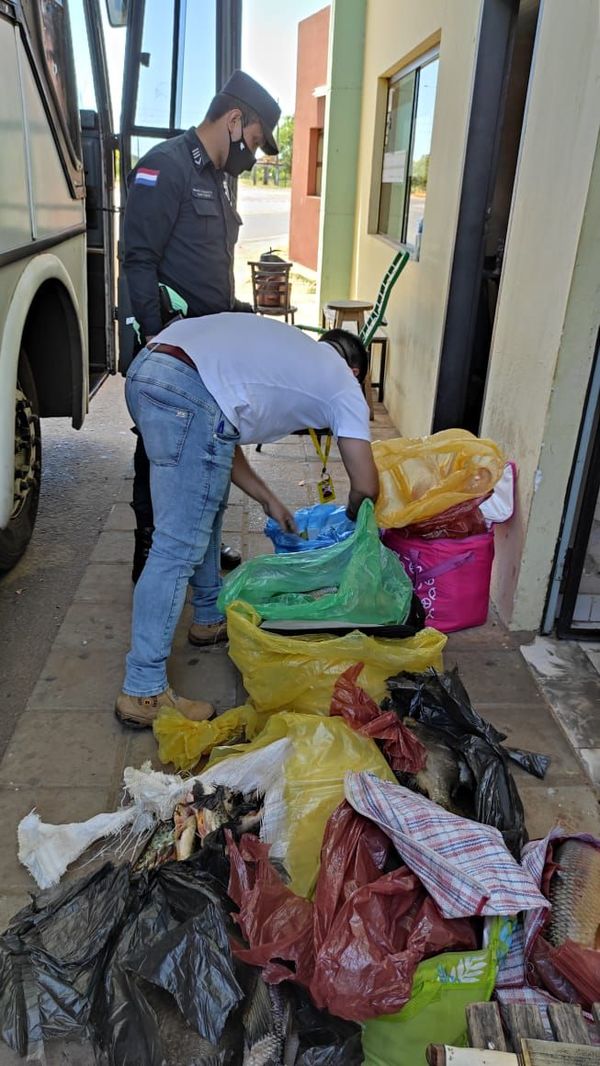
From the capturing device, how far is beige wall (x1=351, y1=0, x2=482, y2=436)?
4441 mm

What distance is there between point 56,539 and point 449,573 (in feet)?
6.64

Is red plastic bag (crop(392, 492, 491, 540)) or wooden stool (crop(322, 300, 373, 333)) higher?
wooden stool (crop(322, 300, 373, 333))

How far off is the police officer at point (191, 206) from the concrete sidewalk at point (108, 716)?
28.8 inches

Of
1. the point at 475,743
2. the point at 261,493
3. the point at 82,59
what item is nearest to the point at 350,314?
the point at 82,59

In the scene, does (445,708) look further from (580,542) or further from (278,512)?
(580,542)

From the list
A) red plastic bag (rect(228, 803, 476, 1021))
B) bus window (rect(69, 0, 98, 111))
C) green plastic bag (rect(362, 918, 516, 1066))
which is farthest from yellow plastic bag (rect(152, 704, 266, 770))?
bus window (rect(69, 0, 98, 111))

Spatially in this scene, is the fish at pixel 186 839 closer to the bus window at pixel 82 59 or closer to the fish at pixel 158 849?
the fish at pixel 158 849

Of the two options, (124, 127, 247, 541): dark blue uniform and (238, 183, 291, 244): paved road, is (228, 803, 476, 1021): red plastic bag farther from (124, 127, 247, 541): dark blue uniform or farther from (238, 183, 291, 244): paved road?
(238, 183, 291, 244): paved road

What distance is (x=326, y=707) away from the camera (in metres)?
2.44

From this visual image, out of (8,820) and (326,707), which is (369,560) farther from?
(8,820)

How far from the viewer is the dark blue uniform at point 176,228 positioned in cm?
299

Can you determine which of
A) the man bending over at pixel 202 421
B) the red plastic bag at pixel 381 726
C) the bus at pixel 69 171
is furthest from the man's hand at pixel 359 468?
the bus at pixel 69 171

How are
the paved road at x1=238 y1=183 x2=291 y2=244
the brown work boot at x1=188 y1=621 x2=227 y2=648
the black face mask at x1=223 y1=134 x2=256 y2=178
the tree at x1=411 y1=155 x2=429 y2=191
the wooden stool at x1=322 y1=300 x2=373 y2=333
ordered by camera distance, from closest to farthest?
1. the black face mask at x1=223 y1=134 x2=256 y2=178
2. the brown work boot at x1=188 y1=621 x2=227 y2=648
3. the tree at x1=411 y1=155 x2=429 y2=191
4. the wooden stool at x1=322 y1=300 x2=373 y2=333
5. the paved road at x1=238 y1=183 x2=291 y2=244

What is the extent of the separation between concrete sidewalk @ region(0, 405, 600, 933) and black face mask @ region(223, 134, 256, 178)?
1693 mm
